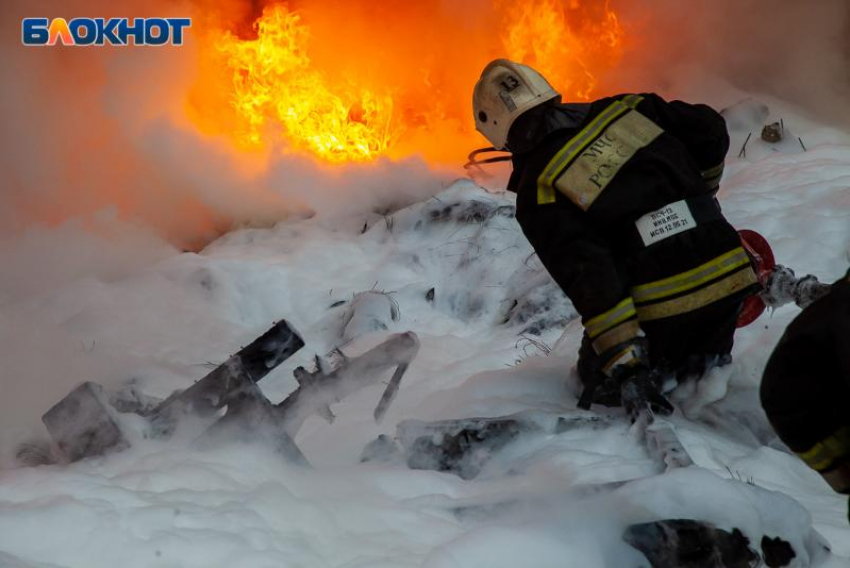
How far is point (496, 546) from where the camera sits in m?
2.08

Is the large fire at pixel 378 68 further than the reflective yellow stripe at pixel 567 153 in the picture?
Yes

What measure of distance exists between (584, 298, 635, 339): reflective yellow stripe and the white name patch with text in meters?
0.26

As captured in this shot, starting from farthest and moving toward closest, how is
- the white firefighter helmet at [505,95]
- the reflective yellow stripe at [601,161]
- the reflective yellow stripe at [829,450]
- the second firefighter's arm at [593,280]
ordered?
the white firefighter helmet at [505,95] → the reflective yellow stripe at [601,161] → the second firefighter's arm at [593,280] → the reflective yellow stripe at [829,450]

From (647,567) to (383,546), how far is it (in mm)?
638

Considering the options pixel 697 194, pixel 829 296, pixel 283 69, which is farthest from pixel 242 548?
pixel 283 69

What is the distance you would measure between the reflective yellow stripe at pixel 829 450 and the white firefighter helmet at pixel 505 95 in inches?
74.9

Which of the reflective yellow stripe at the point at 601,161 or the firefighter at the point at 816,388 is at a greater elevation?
the reflective yellow stripe at the point at 601,161

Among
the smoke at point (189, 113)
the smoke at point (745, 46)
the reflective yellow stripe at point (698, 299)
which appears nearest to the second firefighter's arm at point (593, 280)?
the reflective yellow stripe at point (698, 299)

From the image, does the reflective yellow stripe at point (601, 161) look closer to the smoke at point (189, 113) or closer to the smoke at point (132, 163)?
the smoke at point (189, 113)

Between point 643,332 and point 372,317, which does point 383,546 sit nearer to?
point 643,332

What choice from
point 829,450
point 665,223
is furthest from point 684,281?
point 829,450

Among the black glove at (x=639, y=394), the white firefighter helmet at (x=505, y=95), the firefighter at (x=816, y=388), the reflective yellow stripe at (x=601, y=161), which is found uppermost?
the white firefighter helmet at (x=505, y=95)

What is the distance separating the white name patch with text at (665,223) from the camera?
3.28 metres

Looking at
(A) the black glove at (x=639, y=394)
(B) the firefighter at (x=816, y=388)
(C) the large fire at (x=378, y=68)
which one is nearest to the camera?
(B) the firefighter at (x=816, y=388)
